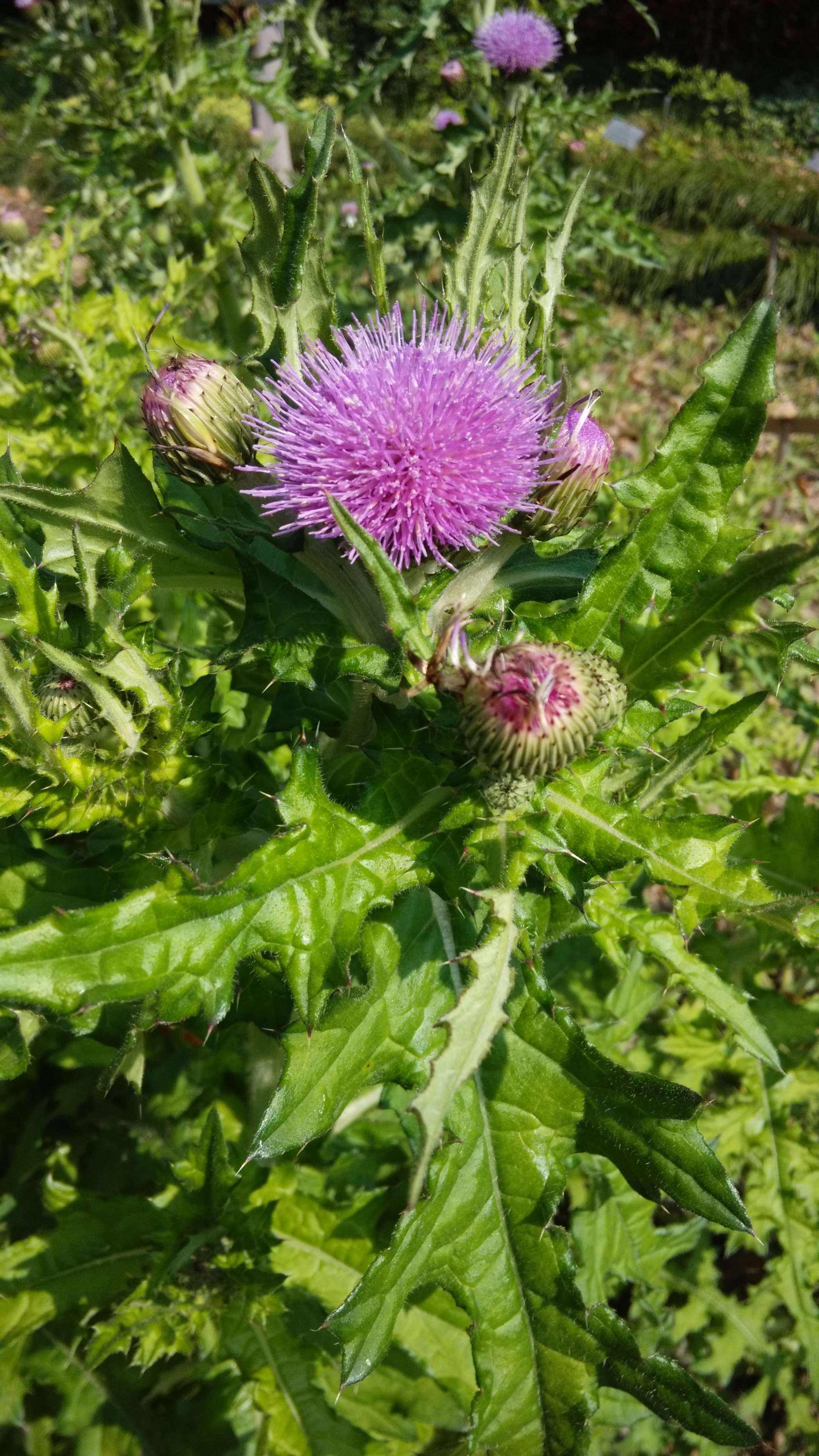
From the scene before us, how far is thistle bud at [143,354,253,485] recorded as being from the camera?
1848 millimetres

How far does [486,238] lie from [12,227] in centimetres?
471

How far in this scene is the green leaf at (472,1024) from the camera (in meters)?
1.21

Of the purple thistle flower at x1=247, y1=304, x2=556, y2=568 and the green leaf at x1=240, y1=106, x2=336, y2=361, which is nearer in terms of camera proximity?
the green leaf at x1=240, y1=106, x2=336, y2=361

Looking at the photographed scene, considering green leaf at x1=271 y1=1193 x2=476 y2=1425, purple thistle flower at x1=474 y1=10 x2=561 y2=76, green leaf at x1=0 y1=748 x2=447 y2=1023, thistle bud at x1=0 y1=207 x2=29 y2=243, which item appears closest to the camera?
green leaf at x1=0 y1=748 x2=447 y2=1023

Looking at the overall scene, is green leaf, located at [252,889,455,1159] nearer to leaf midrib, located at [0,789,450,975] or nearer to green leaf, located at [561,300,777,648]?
leaf midrib, located at [0,789,450,975]

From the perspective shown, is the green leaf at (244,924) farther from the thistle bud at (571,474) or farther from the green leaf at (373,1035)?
the thistle bud at (571,474)

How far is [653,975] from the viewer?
10.9 ft

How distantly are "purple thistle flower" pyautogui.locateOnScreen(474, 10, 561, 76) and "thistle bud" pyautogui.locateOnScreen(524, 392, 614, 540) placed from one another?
425 cm

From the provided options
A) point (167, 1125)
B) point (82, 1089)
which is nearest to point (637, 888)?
point (167, 1125)

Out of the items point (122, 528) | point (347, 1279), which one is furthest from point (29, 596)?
point (347, 1279)

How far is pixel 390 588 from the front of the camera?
1.47 meters

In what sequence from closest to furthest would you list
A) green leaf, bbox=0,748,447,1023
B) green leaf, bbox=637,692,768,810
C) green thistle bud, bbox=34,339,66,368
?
green leaf, bbox=0,748,447,1023 → green leaf, bbox=637,692,768,810 → green thistle bud, bbox=34,339,66,368

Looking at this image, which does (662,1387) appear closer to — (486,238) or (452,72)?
(486,238)

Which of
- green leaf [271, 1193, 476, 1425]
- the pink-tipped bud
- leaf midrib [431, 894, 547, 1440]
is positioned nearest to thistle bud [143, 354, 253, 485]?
leaf midrib [431, 894, 547, 1440]
